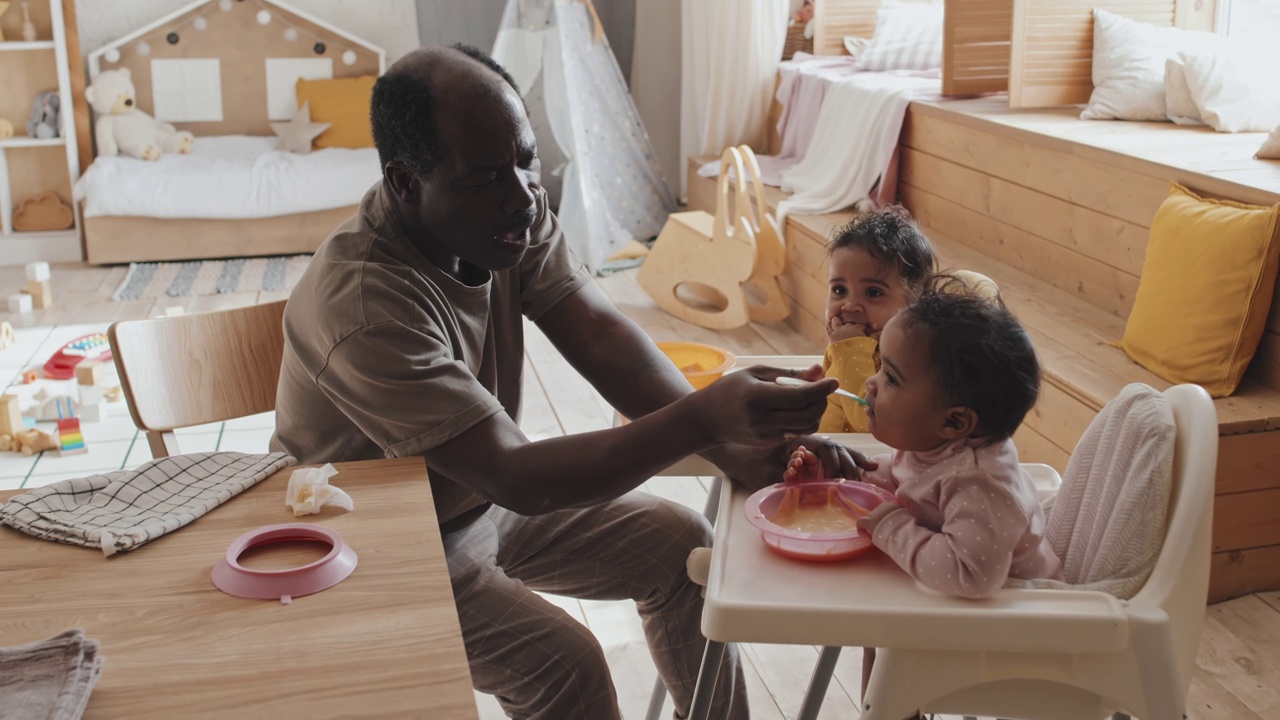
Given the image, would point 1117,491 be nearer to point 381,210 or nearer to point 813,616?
point 813,616

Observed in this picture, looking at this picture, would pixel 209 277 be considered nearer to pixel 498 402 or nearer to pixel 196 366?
pixel 196 366

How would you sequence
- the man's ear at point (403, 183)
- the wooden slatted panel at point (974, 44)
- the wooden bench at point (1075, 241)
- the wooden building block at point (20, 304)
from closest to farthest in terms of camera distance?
the man's ear at point (403, 183)
the wooden bench at point (1075, 241)
the wooden slatted panel at point (974, 44)
the wooden building block at point (20, 304)

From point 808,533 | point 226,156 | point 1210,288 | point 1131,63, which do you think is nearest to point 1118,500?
point 808,533

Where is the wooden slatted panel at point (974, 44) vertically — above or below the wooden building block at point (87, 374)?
above

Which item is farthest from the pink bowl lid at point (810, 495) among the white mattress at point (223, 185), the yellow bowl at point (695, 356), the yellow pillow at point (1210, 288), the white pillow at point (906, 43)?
the white mattress at point (223, 185)

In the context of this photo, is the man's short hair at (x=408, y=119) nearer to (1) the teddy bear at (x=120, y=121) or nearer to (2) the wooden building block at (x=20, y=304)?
(2) the wooden building block at (x=20, y=304)

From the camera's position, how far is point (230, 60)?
5.46 meters

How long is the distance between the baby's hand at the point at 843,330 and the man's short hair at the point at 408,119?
0.64 m

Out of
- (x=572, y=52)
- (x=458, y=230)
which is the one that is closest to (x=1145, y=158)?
(x=458, y=230)

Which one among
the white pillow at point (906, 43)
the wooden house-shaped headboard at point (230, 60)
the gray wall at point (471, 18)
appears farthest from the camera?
the gray wall at point (471, 18)

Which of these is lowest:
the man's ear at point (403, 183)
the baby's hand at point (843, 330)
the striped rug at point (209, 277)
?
the striped rug at point (209, 277)

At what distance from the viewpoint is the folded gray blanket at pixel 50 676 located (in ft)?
2.54

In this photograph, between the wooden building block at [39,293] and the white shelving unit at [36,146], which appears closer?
the wooden building block at [39,293]

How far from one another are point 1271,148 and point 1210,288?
1.68 ft
